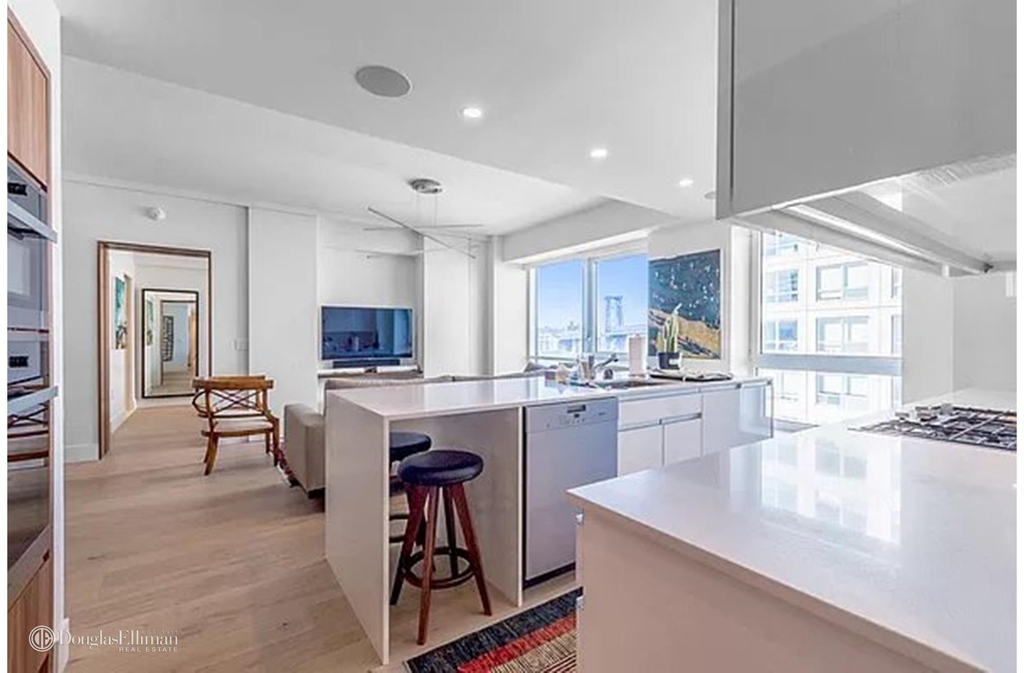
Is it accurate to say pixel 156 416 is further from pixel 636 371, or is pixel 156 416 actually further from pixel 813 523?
pixel 813 523

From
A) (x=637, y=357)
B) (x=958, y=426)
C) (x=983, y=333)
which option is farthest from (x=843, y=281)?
(x=958, y=426)

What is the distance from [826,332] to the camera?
436 cm

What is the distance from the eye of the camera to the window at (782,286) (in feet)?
15.1

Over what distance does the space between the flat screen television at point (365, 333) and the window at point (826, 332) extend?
4450 mm

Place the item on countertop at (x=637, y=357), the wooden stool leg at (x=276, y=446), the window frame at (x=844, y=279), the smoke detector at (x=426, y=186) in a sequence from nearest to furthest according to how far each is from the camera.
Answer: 1. the item on countertop at (x=637, y=357)
2. the window frame at (x=844, y=279)
3. the wooden stool leg at (x=276, y=446)
4. the smoke detector at (x=426, y=186)

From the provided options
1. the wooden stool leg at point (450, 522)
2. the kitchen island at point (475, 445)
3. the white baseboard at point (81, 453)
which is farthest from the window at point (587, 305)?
the white baseboard at point (81, 453)

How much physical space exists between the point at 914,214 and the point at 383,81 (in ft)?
7.35

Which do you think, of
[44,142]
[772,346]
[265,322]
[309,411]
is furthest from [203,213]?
[772,346]

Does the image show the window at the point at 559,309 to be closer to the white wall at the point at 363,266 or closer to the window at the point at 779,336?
the white wall at the point at 363,266

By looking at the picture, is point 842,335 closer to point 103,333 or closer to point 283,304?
point 283,304

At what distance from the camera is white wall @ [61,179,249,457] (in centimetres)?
469

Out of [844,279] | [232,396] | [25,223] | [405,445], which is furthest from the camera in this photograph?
[232,396]

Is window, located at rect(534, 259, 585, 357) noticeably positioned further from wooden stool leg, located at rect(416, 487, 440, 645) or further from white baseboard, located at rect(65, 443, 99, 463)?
white baseboard, located at rect(65, 443, 99, 463)

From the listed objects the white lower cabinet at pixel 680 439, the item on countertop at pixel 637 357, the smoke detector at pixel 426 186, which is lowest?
the white lower cabinet at pixel 680 439
